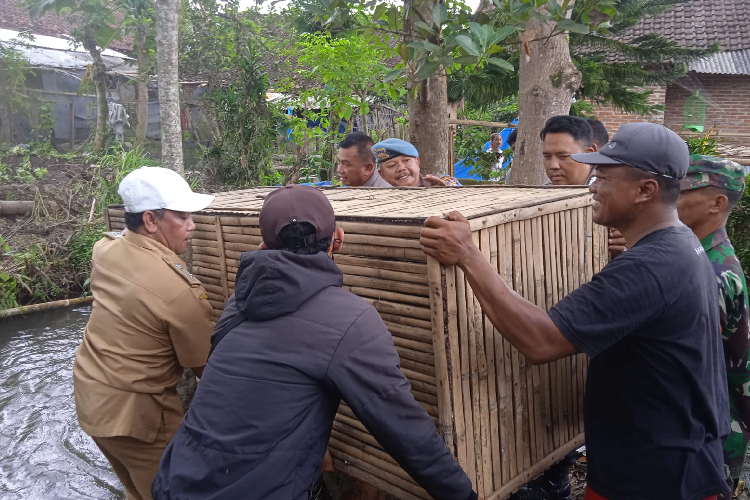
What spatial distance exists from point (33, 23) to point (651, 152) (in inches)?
823

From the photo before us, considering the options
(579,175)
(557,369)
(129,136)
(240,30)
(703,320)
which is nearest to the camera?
(703,320)

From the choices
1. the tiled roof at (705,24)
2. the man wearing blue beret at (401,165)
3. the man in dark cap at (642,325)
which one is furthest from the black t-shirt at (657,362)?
the tiled roof at (705,24)

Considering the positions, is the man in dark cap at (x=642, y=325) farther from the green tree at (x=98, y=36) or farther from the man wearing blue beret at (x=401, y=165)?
the green tree at (x=98, y=36)

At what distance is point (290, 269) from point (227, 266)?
1.05 meters

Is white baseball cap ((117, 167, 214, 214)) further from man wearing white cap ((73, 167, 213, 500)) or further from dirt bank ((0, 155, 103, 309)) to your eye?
dirt bank ((0, 155, 103, 309))

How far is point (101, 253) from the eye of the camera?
7.86 feet

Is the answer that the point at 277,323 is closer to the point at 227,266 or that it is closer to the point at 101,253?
the point at 227,266

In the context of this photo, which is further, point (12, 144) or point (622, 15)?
point (12, 144)

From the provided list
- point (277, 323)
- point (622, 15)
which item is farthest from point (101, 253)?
point (622, 15)

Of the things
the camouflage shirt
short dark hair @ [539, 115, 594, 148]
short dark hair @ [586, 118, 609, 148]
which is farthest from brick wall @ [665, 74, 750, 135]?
the camouflage shirt

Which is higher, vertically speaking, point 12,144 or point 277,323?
point 12,144

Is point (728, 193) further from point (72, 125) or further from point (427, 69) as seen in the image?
point (72, 125)

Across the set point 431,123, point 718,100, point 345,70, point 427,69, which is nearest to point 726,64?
point 718,100

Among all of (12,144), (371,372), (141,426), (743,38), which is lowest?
(141,426)
